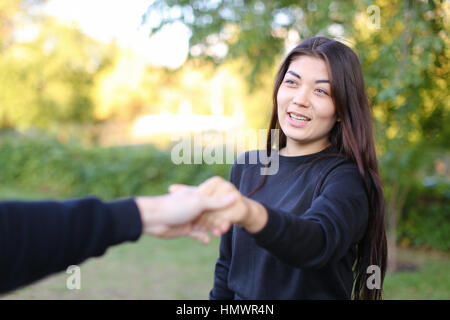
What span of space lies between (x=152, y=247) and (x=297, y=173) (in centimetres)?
694

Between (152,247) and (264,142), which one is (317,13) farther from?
(152,247)

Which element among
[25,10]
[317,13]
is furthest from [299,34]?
[25,10]

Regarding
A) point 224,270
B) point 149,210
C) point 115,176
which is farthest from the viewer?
point 115,176

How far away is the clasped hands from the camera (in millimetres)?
1324

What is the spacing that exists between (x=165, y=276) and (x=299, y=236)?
A: 5.73 meters

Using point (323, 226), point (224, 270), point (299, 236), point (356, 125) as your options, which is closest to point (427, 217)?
point (224, 270)

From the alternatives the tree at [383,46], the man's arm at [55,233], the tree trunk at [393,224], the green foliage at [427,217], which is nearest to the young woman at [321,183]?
the man's arm at [55,233]

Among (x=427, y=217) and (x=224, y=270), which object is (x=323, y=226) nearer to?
(x=224, y=270)

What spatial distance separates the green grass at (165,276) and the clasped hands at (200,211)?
12.1 ft

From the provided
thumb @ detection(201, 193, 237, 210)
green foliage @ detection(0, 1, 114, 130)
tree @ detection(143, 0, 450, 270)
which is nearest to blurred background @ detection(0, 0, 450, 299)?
tree @ detection(143, 0, 450, 270)

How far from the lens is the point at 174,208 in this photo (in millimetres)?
1391

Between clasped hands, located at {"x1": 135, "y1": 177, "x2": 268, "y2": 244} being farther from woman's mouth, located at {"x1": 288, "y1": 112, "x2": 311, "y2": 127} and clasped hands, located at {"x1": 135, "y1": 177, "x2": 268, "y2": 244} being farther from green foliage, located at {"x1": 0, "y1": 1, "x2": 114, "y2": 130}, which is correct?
green foliage, located at {"x1": 0, "y1": 1, "x2": 114, "y2": 130}

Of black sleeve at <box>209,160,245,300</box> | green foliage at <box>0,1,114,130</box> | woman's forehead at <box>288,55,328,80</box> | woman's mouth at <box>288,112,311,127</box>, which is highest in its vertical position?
green foliage at <box>0,1,114,130</box>

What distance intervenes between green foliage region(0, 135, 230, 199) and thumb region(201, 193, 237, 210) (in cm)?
865
